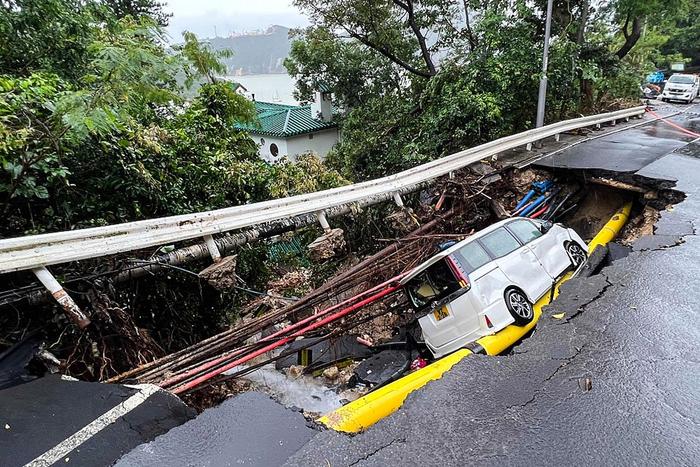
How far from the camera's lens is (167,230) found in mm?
4246

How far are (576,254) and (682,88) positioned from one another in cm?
2404

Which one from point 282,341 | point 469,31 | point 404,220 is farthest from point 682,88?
point 282,341

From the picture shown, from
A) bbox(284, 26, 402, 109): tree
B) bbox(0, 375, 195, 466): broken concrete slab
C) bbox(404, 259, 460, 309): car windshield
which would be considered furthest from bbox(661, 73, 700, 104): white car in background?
bbox(0, 375, 195, 466): broken concrete slab

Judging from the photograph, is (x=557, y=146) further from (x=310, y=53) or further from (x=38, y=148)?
(x=310, y=53)

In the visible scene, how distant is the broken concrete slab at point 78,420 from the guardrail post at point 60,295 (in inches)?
26.6

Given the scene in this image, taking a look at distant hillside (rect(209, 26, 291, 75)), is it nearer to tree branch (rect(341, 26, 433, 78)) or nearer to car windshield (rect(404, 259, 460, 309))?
tree branch (rect(341, 26, 433, 78))

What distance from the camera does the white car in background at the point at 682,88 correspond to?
22473 millimetres

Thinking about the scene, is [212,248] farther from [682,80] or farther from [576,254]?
[682,80]

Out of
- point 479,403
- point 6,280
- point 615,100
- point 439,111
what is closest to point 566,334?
point 479,403

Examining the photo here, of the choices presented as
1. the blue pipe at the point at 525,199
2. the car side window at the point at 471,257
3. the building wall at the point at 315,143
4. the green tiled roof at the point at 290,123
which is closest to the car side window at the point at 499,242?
the car side window at the point at 471,257

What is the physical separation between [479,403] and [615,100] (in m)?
19.1

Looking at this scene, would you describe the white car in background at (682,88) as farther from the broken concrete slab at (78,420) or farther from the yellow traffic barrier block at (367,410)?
the broken concrete slab at (78,420)

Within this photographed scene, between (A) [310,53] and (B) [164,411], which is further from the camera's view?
(A) [310,53]

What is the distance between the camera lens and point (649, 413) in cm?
234
